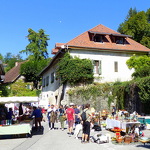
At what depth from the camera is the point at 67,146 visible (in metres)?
9.55

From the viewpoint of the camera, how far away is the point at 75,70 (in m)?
23.8

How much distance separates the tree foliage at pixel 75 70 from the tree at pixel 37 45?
1284 inches

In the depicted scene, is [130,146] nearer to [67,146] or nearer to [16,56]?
[67,146]

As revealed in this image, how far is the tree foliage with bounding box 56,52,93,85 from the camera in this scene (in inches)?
936

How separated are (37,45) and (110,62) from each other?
113 feet

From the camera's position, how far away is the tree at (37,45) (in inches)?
2208

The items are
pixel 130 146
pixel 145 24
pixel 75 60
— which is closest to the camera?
pixel 130 146

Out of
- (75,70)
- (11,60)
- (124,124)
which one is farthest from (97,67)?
(11,60)

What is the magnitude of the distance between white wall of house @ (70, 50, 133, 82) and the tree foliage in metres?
0.87

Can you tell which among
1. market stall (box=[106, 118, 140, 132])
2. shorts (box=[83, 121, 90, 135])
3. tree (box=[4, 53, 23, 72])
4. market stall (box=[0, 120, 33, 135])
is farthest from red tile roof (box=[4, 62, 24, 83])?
shorts (box=[83, 121, 90, 135])

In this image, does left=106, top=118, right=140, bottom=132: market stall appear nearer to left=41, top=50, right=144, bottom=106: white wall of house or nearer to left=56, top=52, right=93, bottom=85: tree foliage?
left=56, top=52, right=93, bottom=85: tree foliage

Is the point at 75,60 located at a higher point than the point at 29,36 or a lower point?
lower

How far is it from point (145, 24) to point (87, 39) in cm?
1415

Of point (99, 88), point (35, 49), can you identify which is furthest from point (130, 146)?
point (35, 49)
